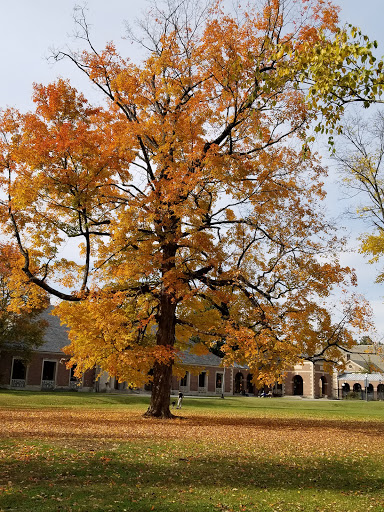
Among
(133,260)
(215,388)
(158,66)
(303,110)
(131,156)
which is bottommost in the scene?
(215,388)

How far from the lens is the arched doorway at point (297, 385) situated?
7231 centimetres

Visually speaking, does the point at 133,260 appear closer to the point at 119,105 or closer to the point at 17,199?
the point at 17,199

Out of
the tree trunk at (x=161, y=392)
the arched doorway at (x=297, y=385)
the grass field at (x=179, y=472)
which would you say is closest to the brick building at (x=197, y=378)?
Result: the arched doorway at (x=297, y=385)

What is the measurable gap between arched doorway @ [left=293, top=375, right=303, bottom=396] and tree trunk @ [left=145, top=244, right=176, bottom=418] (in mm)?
56946

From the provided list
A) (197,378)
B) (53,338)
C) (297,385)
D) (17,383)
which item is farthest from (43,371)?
(297,385)

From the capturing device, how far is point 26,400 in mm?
29734

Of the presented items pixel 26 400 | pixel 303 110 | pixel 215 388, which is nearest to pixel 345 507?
pixel 303 110

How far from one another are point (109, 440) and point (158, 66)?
14504 millimetres

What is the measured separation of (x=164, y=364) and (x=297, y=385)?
58920 mm

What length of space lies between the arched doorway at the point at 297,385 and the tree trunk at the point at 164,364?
187 ft

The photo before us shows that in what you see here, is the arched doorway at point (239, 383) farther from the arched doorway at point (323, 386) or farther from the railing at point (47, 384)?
the railing at point (47, 384)

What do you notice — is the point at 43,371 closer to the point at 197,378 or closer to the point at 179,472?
the point at 197,378

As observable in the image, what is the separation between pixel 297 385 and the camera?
7306 centimetres

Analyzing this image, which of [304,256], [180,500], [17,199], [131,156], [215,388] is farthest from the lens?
[215,388]
